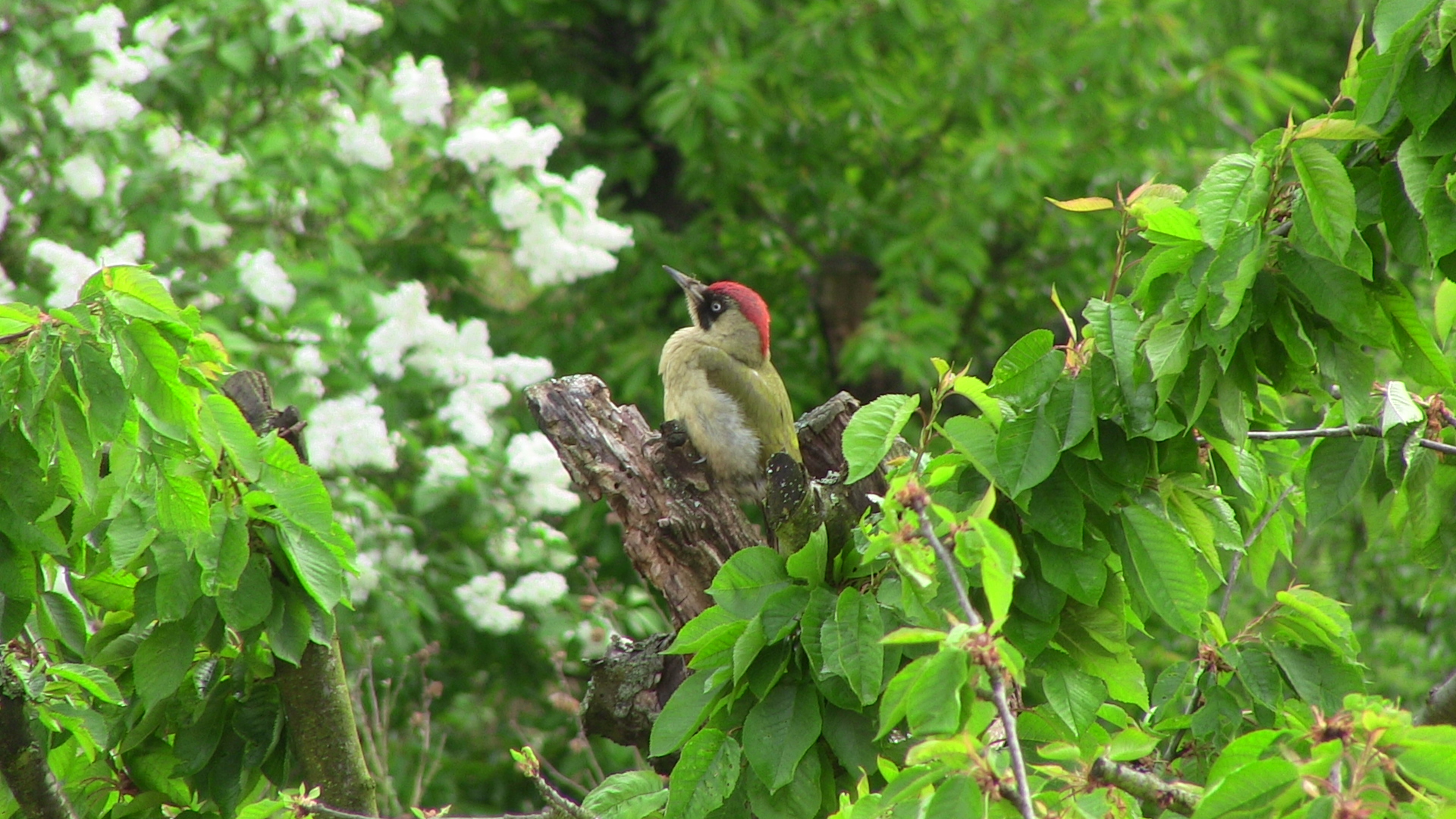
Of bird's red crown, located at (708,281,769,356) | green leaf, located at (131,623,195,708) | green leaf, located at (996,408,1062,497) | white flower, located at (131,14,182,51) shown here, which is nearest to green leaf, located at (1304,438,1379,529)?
green leaf, located at (996,408,1062,497)

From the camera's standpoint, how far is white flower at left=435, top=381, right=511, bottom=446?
5383 mm

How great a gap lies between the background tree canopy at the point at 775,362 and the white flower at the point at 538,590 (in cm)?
2

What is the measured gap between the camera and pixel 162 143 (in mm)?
5633

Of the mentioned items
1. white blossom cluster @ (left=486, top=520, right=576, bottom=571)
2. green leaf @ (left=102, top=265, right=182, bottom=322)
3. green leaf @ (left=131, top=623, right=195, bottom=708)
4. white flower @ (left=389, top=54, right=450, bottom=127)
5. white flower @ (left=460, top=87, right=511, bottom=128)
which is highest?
green leaf @ (left=102, top=265, right=182, bottom=322)

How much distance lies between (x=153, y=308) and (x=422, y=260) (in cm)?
427

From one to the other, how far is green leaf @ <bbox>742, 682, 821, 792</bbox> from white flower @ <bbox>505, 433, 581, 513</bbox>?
3.18 meters

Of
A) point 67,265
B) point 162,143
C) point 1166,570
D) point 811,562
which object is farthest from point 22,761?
point 162,143

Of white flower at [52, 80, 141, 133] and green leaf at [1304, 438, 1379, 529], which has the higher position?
green leaf at [1304, 438, 1379, 529]

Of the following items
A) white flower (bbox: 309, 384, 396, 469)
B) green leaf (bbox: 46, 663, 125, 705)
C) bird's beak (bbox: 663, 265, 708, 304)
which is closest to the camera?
green leaf (bbox: 46, 663, 125, 705)

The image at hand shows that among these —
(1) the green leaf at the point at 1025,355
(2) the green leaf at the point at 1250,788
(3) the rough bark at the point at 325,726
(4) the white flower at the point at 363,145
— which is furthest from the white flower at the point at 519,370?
(2) the green leaf at the point at 1250,788

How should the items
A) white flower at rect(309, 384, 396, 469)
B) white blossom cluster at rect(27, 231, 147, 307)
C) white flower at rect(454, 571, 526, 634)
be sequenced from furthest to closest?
1. white flower at rect(454, 571, 526, 634)
2. white flower at rect(309, 384, 396, 469)
3. white blossom cluster at rect(27, 231, 147, 307)

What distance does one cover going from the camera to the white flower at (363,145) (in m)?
5.70

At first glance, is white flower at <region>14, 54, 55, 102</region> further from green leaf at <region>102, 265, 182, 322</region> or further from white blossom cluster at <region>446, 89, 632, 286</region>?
green leaf at <region>102, 265, 182, 322</region>

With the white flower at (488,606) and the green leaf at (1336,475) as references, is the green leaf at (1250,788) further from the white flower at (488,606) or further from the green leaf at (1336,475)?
the white flower at (488,606)
